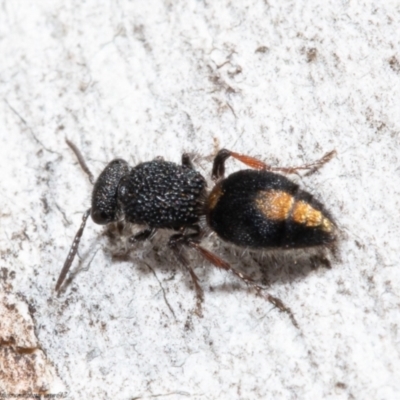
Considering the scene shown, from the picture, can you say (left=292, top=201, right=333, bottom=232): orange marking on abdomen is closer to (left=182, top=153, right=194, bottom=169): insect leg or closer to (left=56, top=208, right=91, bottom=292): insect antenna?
(left=182, top=153, right=194, bottom=169): insect leg

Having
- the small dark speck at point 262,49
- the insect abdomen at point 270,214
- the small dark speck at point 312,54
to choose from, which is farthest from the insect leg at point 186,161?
the small dark speck at point 312,54

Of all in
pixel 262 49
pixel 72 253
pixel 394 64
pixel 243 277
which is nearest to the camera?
pixel 243 277

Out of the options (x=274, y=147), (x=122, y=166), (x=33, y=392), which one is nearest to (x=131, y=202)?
(x=122, y=166)

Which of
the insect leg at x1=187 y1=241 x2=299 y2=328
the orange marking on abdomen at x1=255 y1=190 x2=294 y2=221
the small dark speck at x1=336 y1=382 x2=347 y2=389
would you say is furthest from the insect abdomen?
the small dark speck at x1=336 y1=382 x2=347 y2=389

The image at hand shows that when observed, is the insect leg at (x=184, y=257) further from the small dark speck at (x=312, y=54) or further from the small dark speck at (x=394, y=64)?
the small dark speck at (x=394, y=64)

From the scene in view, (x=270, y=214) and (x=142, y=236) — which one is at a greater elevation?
(x=270, y=214)

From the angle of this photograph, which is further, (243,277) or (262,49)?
(262,49)

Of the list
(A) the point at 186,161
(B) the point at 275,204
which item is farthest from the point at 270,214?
(A) the point at 186,161

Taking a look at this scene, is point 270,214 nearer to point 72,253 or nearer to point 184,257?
point 184,257
